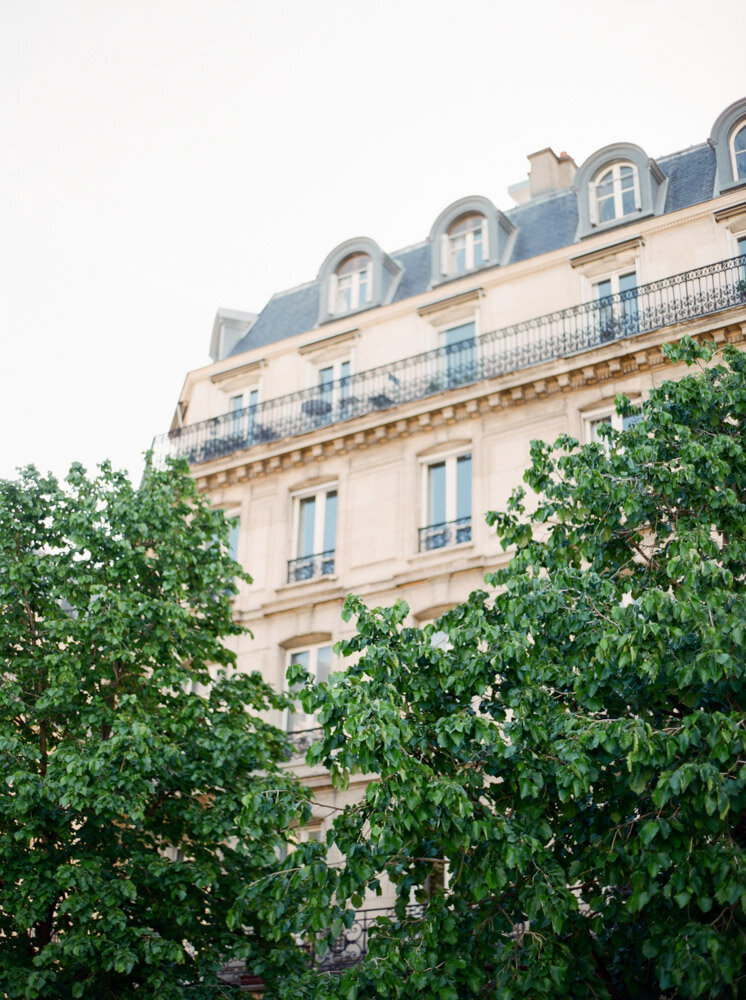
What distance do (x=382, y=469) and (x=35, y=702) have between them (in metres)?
9.49

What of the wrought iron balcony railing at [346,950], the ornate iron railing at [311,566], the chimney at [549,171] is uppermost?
the chimney at [549,171]

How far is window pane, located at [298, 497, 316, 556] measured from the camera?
23.2 metres

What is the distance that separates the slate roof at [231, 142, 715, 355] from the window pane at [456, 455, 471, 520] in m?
4.92

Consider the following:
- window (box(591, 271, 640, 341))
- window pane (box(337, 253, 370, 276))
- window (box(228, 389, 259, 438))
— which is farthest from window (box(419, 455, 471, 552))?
window pane (box(337, 253, 370, 276))

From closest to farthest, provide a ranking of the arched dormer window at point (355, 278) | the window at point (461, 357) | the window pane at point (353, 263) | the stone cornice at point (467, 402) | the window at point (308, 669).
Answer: the stone cornice at point (467, 402), the window at point (308, 669), the window at point (461, 357), the arched dormer window at point (355, 278), the window pane at point (353, 263)

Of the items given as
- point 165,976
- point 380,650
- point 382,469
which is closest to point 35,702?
point 165,976

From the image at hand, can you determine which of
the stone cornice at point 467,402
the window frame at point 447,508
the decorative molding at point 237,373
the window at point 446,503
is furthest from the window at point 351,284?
the window at point 446,503

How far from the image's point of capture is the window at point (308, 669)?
21.0 metres

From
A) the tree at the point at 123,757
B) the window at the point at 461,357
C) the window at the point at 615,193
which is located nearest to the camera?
the tree at the point at 123,757

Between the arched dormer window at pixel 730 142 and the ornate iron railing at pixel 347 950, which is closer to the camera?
the ornate iron railing at pixel 347 950

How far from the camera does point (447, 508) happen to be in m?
21.8

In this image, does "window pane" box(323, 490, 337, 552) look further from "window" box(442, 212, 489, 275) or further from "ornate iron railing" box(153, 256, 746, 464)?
"window" box(442, 212, 489, 275)

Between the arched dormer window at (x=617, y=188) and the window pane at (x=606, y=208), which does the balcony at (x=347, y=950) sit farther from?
the window pane at (x=606, y=208)

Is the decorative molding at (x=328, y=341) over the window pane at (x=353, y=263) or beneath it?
beneath
